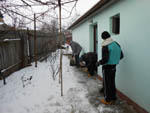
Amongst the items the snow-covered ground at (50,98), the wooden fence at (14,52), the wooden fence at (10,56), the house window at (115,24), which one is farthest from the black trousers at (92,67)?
the wooden fence at (10,56)

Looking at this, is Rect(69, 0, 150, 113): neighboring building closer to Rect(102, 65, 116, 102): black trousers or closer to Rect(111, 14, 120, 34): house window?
Rect(111, 14, 120, 34): house window

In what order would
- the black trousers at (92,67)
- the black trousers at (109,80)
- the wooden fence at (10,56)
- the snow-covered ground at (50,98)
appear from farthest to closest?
1. the black trousers at (92,67)
2. the wooden fence at (10,56)
3. the black trousers at (109,80)
4. the snow-covered ground at (50,98)

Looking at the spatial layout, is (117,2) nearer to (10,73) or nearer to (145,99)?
(145,99)

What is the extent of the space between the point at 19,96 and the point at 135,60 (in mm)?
3145

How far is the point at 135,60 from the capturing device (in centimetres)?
269

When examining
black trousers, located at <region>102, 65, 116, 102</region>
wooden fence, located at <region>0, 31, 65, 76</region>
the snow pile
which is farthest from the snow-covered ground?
wooden fence, located at <region>0, 31, 65, 76</region>

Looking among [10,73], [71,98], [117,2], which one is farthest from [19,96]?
[117,2]

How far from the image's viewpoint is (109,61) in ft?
9.32

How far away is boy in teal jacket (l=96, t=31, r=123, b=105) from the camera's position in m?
2.77

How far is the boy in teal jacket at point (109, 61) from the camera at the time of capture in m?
2.77

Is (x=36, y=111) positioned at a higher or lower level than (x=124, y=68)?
lower

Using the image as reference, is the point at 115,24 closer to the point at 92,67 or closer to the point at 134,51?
the point at 134,51

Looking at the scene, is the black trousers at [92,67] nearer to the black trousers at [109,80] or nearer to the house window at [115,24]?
the house window at [115,24]

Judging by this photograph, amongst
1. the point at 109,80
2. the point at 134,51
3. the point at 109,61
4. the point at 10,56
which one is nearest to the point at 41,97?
the point at 109,80
